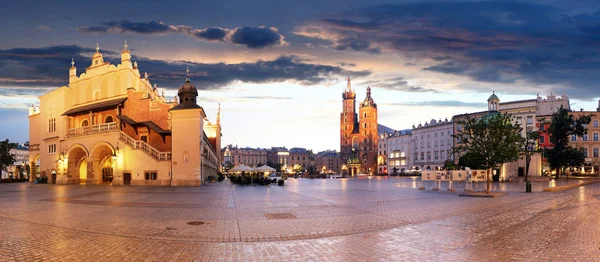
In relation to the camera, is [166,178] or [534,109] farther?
[534,109]

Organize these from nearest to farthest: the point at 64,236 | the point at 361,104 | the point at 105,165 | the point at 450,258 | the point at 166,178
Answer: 1. the point at 450,258
2. the point at 64,236
3. the point at 166,178
4. the point at 105,165
5. the point at 361,104

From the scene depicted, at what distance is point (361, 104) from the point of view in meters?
185

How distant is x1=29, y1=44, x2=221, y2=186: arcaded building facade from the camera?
144ft

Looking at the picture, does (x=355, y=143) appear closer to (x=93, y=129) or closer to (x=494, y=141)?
(x=93, y=129)

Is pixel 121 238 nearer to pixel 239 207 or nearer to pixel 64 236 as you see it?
pixel 64 236

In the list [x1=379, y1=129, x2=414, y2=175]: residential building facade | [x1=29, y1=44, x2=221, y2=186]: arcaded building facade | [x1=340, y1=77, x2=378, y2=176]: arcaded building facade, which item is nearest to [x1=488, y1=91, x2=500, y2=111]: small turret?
[x1=379, y1=129, x2=414, y2=175]: residential building facade

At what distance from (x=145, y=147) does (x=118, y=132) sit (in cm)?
342

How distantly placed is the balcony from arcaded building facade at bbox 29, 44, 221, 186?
4.5 inches

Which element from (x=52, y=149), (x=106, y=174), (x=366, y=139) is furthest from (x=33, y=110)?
(x=366, y=139)

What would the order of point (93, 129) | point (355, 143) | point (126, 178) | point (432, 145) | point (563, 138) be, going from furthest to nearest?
point (355, 143) → point (432, 145) → point (563, 138) → point (93, 129) → point (126, 178)

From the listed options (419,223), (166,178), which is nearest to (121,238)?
(419,223)

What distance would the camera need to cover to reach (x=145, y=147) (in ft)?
147

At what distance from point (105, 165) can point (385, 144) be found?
111 m

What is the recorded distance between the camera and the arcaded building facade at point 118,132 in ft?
144
